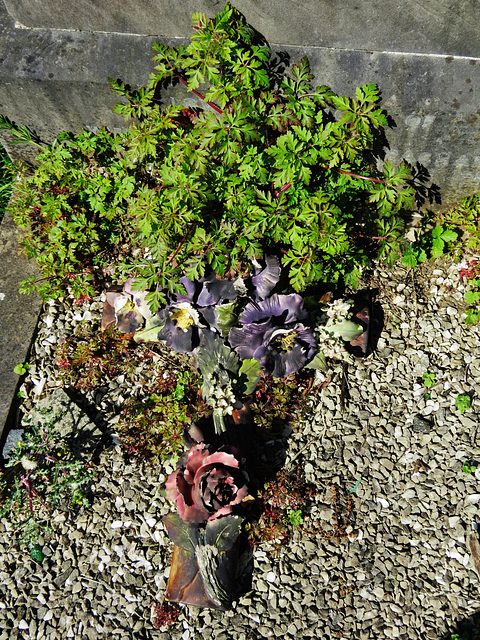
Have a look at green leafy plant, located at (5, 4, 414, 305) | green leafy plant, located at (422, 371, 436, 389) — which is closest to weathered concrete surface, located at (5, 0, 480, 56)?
green leafy plant, located at (5, 4, 414, 305)

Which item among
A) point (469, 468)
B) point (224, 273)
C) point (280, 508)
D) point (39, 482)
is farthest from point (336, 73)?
point (39, 482)

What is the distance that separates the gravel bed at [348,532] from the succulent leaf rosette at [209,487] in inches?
15.2

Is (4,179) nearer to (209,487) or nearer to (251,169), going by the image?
(251,169)

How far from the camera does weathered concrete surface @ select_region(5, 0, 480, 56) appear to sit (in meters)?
2.93

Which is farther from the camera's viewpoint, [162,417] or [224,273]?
[162,417]

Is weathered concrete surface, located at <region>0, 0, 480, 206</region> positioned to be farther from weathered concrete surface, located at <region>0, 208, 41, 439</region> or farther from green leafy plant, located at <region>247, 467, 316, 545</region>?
green leafy plant, located at <region>247, 467, 316, 545</region>

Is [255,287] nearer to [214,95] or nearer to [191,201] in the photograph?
[191,201]

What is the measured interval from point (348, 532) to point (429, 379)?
41.1 inches

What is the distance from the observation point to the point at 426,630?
2.67m

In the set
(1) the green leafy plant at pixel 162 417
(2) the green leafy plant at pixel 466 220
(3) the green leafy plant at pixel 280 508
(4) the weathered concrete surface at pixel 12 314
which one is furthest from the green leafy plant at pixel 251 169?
(3) the green leafy plant at pixel 280 508

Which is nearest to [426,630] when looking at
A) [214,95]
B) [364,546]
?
[364,546]

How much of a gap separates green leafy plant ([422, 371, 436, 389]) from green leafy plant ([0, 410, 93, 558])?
2136mm

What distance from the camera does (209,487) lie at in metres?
2.70

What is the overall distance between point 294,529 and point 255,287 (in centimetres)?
139
